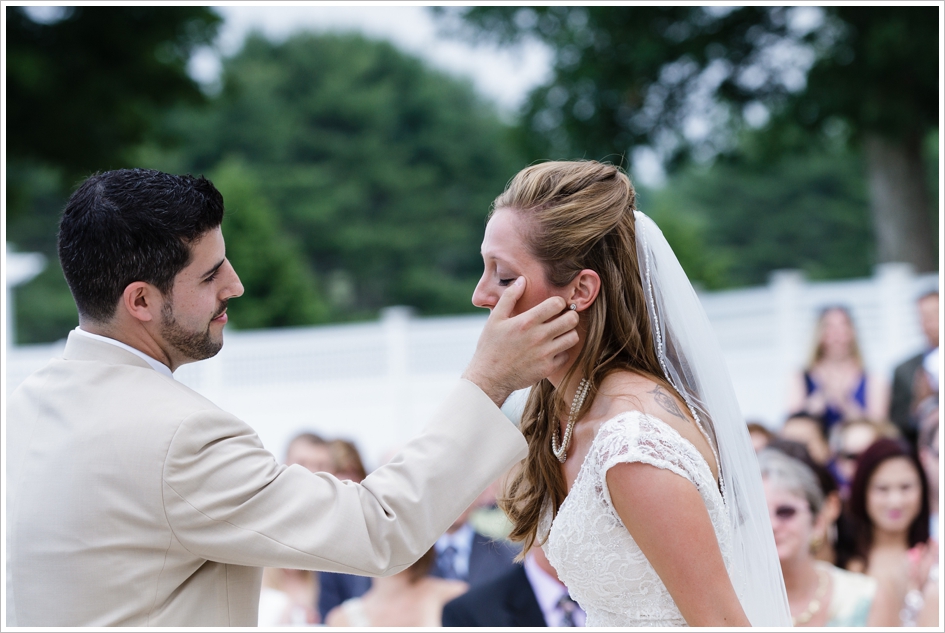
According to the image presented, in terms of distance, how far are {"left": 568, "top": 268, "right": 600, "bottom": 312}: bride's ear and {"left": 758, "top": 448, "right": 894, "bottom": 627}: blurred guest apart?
2.09m

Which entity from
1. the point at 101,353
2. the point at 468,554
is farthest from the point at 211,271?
the point at 468,554

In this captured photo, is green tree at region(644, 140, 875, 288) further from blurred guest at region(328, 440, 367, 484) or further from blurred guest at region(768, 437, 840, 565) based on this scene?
blurred guest at region(768, 437, 840, 565)

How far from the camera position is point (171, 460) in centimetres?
213

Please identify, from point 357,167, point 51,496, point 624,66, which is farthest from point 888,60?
point 357,167

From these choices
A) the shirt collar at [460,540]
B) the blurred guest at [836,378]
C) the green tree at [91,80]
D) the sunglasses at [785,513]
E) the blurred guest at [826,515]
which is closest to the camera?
the sunglasses at [785,513]

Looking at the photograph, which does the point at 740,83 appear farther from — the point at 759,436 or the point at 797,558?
the point at 797,558

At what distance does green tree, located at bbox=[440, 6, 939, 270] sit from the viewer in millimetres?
11836

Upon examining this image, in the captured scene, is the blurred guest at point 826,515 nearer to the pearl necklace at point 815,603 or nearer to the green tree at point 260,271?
the pearl necklace at point 815,603

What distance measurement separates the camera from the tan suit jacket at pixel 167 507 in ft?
7.02

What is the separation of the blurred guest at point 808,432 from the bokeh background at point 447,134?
2434 millimetres

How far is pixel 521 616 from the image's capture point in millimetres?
3984

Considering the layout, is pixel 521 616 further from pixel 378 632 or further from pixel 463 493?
pixel 463 493

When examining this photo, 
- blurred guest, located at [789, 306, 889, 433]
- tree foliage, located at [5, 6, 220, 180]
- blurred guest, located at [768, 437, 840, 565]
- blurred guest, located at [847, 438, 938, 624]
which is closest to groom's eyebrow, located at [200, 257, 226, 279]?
blurred guest, located at [768, 437, 840, 565]

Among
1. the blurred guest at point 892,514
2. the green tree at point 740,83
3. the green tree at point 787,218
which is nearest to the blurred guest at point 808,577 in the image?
the blurred guest at point 892,514
